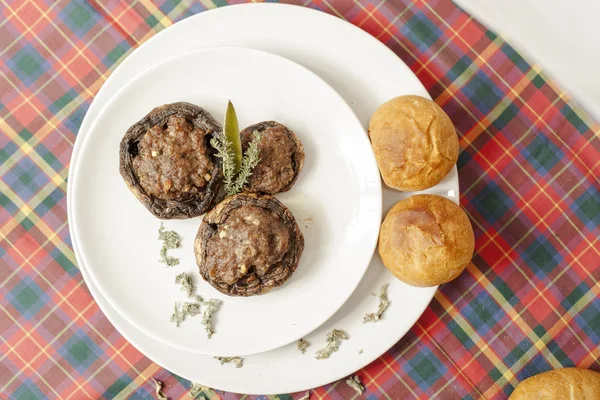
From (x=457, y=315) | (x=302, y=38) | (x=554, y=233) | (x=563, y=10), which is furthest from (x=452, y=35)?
(x=457, y=315)

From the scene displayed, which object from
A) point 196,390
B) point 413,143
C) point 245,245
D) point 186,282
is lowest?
point 196,390

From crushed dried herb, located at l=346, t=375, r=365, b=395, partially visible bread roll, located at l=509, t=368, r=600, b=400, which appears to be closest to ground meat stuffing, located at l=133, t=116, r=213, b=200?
crushed dried herb, located at l=346, t=375, r=365, b=395

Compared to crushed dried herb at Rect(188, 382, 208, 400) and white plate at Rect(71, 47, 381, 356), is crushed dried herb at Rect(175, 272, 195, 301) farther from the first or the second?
crushed dried herb at Rect(188, 382, 208, 400)

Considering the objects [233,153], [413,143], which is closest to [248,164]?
[233,153]

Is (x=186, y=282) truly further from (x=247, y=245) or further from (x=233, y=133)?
(x=233, y=133)

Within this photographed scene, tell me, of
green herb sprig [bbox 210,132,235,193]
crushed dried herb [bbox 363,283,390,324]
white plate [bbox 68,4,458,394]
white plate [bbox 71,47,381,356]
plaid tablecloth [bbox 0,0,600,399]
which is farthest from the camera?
plaid tablecloth [bbox 0,0,600,399]

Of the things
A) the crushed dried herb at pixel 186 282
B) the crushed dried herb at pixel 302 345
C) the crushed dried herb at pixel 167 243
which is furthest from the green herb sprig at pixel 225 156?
the crushed dried herb at pixel 302 345

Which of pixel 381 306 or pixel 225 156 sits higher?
pixel 225 156
